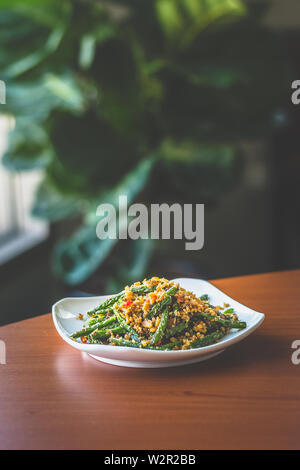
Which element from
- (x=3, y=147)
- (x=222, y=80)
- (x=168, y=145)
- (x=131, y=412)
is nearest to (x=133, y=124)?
→ (x=168, y=145)

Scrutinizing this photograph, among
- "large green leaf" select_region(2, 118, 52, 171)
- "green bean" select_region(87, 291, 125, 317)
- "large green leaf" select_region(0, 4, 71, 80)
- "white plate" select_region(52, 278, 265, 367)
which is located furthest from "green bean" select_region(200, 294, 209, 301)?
"large green leaf" select_region(2, 118, 52, 171)

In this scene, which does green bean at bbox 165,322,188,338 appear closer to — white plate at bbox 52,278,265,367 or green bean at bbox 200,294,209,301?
white plate at bbox 52,278,265,367

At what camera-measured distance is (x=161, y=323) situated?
917 millimetres

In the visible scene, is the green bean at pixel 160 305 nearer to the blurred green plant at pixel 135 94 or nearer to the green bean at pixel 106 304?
the green bean at pixel 106 304

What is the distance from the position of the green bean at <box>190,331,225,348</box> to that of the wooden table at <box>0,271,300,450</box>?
0.03 m

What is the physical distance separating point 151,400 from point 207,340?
168mm

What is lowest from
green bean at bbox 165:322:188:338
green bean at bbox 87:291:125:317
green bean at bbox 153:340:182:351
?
green bean at bbox 153:340:182:351

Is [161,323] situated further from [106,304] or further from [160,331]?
[106,304]

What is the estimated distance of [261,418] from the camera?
0.74m

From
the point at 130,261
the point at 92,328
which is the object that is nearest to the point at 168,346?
the point at 92,328

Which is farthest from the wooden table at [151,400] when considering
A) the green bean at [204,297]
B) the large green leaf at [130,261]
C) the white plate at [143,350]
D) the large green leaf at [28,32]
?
the large green leaf at [28,32]

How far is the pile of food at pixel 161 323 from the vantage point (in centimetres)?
92

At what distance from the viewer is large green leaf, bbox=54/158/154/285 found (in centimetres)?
233

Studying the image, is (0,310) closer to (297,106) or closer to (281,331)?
(297,106)
